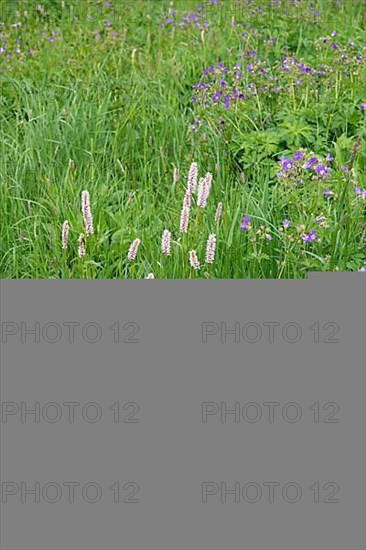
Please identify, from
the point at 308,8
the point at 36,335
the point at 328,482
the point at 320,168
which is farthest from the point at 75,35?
the point at 328,482

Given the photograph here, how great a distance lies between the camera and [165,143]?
3961 millimetres

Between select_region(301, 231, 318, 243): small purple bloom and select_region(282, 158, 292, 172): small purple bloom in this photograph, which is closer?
select_region(301, 231, 318, 243): small purple bloom

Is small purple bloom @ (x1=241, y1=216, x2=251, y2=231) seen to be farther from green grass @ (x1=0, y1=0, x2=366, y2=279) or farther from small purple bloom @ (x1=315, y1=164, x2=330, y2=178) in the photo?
small purple bloom @ (x1=315, y1=164, x2=330, y2=178)

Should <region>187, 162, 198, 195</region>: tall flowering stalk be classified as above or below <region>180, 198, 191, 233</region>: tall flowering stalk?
above

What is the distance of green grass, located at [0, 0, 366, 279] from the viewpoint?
2984 millimetres

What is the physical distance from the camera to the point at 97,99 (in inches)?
168

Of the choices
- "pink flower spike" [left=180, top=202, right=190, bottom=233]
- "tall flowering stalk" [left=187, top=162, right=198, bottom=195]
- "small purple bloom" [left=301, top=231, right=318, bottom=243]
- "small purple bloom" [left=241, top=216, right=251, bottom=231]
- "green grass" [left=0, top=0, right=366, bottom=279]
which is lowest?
"green grass" [left=0, top=0, right=366, bottom=279]

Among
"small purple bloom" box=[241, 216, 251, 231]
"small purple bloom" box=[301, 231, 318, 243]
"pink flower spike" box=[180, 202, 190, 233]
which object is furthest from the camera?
"small purple bloom" box=[241, 216, 251, 231]

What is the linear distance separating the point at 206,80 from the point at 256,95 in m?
0.53

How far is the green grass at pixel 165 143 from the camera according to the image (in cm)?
298

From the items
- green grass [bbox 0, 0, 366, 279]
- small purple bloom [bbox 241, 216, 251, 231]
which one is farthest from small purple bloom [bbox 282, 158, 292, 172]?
small purple bloom [bbox 241, 216, 251, 231]

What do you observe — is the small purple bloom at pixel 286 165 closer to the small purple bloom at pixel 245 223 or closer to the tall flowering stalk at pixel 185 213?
the small purple bloom at pixel 245 223

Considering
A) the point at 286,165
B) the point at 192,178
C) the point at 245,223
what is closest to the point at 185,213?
the point at 192,178

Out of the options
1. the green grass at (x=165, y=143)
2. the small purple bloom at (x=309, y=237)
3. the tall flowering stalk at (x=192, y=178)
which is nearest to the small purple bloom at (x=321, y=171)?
the green grass at (x=165, y=143)
